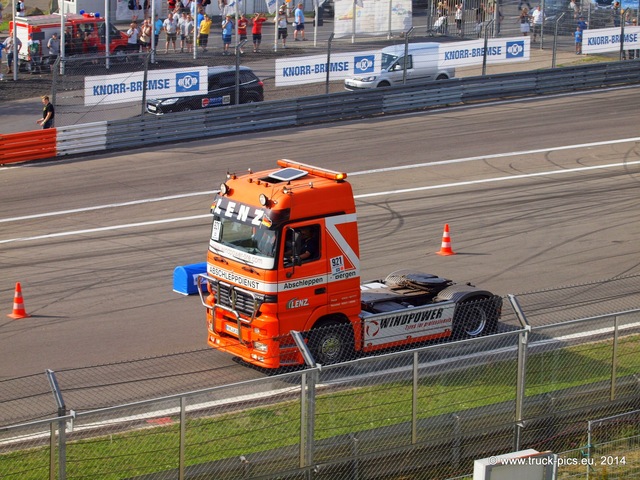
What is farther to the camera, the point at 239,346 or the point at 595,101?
the point at 595,101

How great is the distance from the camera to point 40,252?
19109mm

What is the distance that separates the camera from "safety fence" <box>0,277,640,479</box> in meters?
9.41

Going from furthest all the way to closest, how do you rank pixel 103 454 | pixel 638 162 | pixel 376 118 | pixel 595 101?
1. pixel 595 101
2. pixel 376 118
3. pixel 638 162
4. pixel 103 454

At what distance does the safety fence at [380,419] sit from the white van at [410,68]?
880 inches

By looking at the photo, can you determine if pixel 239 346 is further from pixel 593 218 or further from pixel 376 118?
pixel 376 118

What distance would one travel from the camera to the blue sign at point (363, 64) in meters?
30.8

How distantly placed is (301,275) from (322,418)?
348cm

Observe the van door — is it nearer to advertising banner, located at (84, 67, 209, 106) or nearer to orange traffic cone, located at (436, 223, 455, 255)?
advertising banner, located at (84, 67, 209, 106)

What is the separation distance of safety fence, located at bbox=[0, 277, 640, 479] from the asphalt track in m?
3.50

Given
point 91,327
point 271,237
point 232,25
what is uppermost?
point 232,25

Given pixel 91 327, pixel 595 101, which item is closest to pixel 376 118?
pixel 595 101

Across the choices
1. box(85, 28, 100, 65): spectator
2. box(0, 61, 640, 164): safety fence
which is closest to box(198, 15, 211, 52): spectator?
box(85, 28, 100, 65): spectator

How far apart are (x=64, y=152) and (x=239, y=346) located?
14.3 metres

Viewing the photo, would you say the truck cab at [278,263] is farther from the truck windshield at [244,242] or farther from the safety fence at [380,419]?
the safety fence at [380,419]
